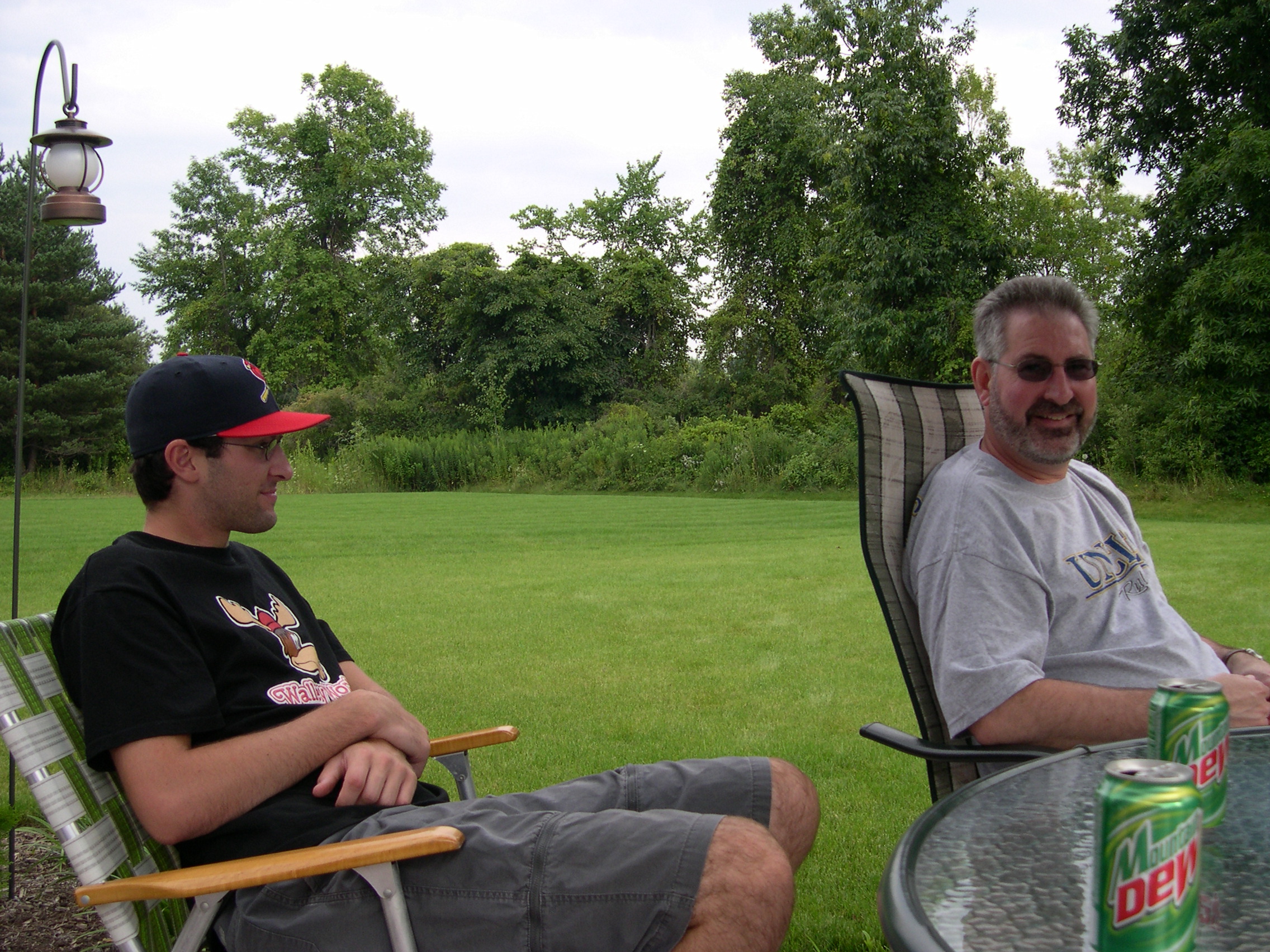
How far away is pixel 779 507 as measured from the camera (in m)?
16.5

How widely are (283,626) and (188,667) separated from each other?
356mm

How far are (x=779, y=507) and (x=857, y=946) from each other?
14073 mm

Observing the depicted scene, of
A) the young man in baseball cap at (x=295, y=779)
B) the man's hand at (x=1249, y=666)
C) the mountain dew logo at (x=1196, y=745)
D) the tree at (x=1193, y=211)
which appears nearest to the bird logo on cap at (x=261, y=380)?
the young man in baseball cap at (x=295, y=779)

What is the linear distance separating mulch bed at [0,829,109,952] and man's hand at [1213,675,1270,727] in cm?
265

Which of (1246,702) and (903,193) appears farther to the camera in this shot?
(903,193)

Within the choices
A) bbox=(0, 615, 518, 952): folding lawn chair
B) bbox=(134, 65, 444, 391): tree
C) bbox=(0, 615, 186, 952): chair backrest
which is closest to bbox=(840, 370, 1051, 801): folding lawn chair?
bbox=(0, 615, 518, 952): folding lawn chair

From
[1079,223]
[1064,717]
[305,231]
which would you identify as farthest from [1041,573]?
[305,231]

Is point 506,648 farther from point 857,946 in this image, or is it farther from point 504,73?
point 504,73

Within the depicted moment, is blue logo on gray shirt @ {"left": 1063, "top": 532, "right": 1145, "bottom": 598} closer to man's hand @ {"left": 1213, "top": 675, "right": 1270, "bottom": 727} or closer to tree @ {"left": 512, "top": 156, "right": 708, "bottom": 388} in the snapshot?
man's hand @ {"left": 1213, "top": 675, "right": 1270, "bottom": 727}

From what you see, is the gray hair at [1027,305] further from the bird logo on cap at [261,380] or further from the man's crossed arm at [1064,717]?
the bird logo on cap at [261,380]

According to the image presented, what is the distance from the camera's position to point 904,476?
254 cm

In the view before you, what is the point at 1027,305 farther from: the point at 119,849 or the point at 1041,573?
the point at 119,849

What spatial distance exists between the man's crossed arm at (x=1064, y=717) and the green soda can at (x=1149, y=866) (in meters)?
1.17

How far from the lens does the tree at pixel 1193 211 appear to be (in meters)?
15.8
